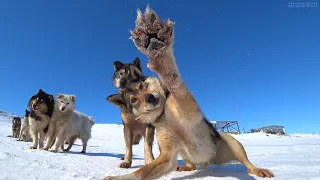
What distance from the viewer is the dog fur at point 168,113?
221 cm

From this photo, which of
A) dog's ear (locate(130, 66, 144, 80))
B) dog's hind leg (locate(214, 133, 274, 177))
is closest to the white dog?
dog's ear (locate(130, 66, 144, 80))

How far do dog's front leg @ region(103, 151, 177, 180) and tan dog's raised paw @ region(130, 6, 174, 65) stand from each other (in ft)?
4.25

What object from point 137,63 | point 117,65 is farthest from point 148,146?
point 117,65

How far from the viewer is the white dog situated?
7527mm

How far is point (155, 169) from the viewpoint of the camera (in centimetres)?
304

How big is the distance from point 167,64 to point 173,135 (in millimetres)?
1232

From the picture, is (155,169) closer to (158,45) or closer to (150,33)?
(158,45)

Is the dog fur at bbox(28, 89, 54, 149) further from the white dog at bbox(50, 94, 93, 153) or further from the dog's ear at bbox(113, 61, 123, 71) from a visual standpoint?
the dog's ear at bbox(113, 61, 123, 71)

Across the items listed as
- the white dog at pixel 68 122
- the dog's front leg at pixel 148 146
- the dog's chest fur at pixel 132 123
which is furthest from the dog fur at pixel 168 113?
the white dog at pixel 68 122

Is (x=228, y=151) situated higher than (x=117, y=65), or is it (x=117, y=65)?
(x=117, y=65)

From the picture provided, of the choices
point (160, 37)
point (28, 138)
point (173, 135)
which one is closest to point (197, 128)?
point (173, 135)

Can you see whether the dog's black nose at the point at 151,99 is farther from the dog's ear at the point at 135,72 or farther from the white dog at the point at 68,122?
the white dog at the point at 68,122

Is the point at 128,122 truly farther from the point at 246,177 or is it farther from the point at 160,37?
the point at 160,37

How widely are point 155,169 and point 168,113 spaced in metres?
0.77
